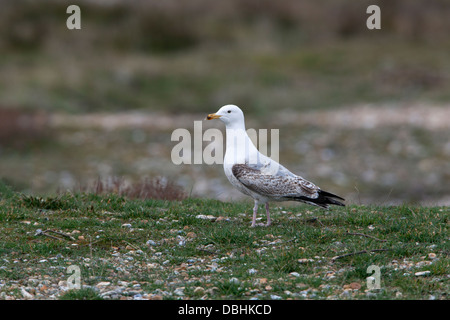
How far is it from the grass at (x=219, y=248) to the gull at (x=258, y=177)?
1.28 ft

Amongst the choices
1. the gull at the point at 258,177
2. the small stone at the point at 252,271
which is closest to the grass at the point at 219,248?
the small stone at the point at 252,271

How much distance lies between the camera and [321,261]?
758 cm

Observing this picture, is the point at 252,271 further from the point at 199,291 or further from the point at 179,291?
the point at 179,291

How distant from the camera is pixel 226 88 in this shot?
1062 inches

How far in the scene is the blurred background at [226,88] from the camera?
1997 cm

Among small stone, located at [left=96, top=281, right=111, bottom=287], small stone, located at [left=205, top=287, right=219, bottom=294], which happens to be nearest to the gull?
small stone, located at [left=205, top=287, right=219, bottom=294]

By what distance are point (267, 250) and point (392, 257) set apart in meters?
1.45

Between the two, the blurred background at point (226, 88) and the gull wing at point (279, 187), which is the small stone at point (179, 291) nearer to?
the gull wing at point (279, 187)

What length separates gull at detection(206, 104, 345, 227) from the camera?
8.67m

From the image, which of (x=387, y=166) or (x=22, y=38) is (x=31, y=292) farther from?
(x=22, y=38)

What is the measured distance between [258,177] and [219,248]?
45.1 inches

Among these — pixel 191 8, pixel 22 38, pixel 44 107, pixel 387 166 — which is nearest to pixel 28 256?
pixel 387 166

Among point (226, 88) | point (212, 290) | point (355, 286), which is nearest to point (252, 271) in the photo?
point (212, 290)

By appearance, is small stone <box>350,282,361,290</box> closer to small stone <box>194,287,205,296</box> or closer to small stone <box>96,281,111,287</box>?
small stone <box>194,287,205,296</box>
